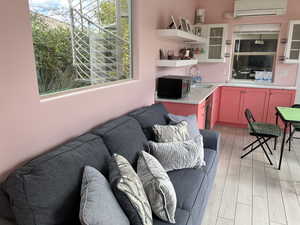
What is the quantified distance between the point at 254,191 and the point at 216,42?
325 centimetres

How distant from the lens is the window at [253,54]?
472 centimetres

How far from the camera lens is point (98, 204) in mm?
1125

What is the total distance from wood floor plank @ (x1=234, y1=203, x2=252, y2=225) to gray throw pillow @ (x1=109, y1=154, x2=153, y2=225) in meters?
1.16

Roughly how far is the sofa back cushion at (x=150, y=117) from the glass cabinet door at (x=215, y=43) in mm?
2710

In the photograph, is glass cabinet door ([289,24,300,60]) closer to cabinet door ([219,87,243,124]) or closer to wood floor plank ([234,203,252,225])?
cabinet door ([219,87,243,124])

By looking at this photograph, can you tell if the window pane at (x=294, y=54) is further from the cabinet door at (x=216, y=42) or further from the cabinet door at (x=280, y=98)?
the cabinet door at (x=216, y=42)

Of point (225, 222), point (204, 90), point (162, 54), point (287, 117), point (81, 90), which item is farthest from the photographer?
point (204, 90)

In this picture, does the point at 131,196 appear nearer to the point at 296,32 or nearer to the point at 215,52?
the point at 215,52

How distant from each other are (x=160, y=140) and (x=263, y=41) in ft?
12.7

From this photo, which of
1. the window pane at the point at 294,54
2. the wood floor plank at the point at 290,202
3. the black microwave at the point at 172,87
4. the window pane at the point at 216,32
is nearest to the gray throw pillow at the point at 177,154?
the wood floor plank at the point at 290,202

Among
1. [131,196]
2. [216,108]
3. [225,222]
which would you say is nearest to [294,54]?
[216,108]

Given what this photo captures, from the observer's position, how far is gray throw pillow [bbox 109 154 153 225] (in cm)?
122

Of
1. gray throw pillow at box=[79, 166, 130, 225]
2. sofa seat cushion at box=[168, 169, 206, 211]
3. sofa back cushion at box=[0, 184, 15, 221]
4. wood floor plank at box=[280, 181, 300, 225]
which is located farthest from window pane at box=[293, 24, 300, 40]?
sofa back cushion at box=[0, 184, 15, 221]

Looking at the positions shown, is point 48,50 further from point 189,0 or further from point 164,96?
point 189,0
